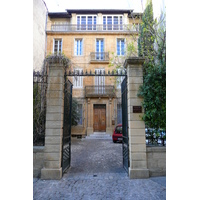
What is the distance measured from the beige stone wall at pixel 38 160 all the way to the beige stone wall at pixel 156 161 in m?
3.23

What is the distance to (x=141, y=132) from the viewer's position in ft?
16.2

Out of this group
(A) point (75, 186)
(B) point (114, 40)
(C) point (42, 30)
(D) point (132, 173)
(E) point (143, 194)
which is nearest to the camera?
(E) point (143, 194)

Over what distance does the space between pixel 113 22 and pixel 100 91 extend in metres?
8.43

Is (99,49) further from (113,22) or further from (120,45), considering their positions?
(113,22)

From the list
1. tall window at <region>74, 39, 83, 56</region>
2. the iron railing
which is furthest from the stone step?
the iron railing

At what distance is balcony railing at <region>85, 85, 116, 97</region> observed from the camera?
58.3 ft

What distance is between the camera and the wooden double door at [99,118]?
1797cm

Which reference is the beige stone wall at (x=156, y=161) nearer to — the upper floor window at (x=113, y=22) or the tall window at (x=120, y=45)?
the tall window at (x=120, y=45)

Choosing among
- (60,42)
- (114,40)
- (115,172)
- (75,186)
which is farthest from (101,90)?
(75,186)

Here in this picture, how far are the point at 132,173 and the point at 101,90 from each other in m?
13.6

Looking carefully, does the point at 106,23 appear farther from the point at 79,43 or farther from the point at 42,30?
the point at 42,30

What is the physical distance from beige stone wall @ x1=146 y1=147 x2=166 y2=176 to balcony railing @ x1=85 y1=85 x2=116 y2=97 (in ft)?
42.7

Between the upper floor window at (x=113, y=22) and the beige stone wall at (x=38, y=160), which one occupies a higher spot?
the upper floor window at (x=113, y=22)

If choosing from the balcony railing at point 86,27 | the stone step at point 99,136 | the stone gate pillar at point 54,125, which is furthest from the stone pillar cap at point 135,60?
the balcony railing at point 86,27
